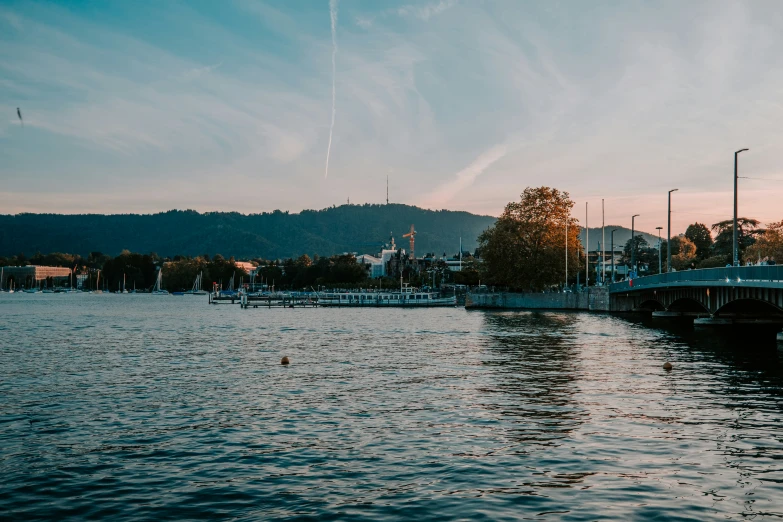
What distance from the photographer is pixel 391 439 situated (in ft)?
71.3

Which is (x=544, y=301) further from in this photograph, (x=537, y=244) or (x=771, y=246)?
(x=771, y=246)

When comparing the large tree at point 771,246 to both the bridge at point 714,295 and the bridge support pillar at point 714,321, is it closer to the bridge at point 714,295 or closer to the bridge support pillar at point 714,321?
the bridge at point 714,295

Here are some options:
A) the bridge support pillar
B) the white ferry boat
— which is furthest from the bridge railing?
the white ferry boat

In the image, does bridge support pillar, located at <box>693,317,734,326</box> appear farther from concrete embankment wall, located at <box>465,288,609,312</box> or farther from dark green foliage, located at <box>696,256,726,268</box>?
dark green foliage, located at <box>696,256,726,268</box>

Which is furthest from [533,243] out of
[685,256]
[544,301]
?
[685,256]

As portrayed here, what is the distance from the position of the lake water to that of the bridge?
6689 mm

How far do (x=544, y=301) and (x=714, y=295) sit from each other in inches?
2569

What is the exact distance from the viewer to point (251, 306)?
6732 inches

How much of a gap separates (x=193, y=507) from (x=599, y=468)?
32.9 feet

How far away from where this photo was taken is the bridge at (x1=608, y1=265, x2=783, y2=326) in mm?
49062

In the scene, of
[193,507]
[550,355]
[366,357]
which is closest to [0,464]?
[193,507]

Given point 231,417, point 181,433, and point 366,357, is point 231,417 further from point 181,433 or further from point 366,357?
point 366,357

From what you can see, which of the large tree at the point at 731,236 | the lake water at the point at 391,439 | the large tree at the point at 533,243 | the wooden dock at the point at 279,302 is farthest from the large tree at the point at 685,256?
the lake water at the point at 391,439

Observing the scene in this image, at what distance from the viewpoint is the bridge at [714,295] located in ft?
161
